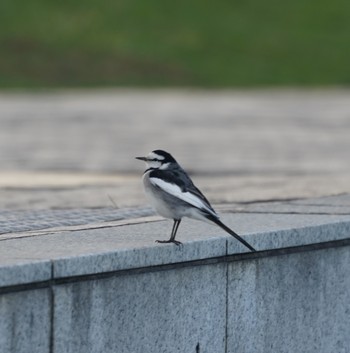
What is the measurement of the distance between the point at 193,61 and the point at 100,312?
52.8m

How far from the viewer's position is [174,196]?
8.03 metres

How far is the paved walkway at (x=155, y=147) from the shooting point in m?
12.3

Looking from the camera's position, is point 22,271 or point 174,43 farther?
point 174,43

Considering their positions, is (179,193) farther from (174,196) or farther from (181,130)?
(181,130)

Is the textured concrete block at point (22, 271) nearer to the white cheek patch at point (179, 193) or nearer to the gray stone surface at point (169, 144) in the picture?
the white cheek patch at point (179, 193)

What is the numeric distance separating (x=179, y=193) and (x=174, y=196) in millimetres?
36

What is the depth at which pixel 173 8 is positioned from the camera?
68.0 meters

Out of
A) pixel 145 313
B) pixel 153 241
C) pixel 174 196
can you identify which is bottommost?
pixel 145 313

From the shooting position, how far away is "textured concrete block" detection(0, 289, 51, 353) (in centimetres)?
661

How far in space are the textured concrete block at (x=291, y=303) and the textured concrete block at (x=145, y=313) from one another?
0.50 ft

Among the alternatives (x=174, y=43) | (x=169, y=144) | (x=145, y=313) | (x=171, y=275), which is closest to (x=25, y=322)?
(x=145, y=313)

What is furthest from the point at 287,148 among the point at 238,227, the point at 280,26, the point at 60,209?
the point at 280,26

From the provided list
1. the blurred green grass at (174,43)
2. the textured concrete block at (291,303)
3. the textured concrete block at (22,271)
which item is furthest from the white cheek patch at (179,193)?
the blurred green grass at (174,43)

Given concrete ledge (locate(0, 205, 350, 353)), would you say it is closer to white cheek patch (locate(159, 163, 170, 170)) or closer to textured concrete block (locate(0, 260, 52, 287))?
textured concrete block (locate(0, 260, 52, 287))
